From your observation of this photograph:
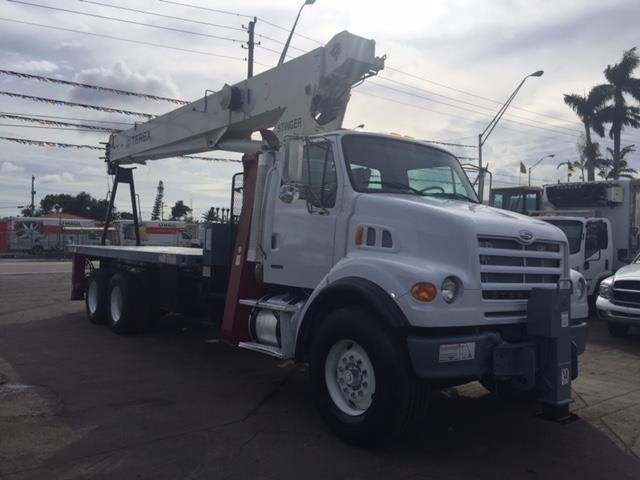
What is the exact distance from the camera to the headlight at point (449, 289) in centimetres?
473

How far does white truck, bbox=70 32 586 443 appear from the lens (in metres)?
4.75

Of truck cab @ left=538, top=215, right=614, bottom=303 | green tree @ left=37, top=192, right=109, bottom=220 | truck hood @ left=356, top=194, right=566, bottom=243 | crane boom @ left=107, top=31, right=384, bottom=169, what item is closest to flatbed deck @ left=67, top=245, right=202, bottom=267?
crane boom @ left=107, top=31, right=384, bottom=169

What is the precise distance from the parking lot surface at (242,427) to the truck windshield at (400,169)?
A: 2.24m

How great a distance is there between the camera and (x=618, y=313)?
10.2 m

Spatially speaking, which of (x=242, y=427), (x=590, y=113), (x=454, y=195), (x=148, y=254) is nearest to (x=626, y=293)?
(x=454, y=195)

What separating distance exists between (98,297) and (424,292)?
26.3 ft

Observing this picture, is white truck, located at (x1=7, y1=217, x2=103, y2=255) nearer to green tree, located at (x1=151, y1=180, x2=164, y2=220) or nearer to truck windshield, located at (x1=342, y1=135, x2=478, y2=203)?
truck windshield, located at (x1=342, y1=135, x2=478, y2=203)

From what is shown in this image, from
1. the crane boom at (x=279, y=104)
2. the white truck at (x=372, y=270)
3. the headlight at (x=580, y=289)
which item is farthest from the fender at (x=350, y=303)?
the crane boom at (x=279, y=104)

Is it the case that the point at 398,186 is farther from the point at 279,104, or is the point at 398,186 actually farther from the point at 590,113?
the point at 590,113

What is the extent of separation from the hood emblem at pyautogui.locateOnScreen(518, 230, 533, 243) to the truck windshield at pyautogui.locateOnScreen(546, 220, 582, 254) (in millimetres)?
8327

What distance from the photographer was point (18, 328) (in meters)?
10.7

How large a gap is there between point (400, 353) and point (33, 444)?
314 centimetres

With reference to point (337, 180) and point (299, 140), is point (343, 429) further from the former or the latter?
point (299, 140)

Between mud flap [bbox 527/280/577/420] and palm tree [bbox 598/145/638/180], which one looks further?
palm tree [bbox 598/145/638/180]
